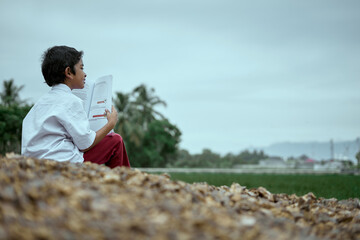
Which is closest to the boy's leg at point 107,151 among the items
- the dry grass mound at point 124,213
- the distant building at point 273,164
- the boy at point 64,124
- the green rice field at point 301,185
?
the boy at point 64,124

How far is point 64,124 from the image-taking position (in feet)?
10.0

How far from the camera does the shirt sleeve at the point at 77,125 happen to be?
3.03m

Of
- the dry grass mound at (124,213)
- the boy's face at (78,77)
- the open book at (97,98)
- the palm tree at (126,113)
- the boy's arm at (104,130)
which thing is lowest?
the dry grass mound at (124,213)

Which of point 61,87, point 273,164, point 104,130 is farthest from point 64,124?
point 273,164

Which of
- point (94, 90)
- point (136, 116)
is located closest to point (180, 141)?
point (136, 116)

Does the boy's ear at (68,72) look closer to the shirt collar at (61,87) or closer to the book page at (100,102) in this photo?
the shirt collar at (61,87)

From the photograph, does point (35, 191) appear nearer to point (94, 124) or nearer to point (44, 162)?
point (44, 162)

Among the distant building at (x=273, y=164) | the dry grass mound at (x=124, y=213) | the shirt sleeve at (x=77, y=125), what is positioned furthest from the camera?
the distant building at (x=273, y=164)

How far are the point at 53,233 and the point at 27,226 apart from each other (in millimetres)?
118

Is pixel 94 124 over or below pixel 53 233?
over

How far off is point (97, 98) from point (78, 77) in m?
0.30

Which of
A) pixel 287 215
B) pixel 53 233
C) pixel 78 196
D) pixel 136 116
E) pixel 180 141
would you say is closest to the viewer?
pixel 53 233

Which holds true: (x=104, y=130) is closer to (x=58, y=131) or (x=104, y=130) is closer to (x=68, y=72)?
(x=58, y=131)

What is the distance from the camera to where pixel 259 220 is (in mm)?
1862
